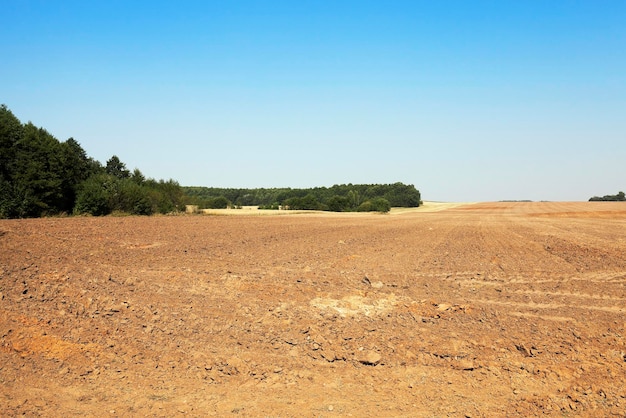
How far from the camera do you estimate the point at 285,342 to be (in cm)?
669

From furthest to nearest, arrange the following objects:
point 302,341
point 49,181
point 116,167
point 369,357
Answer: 1. point 116,167
2. point 49,181
3. point 302,341
4. point 369,357

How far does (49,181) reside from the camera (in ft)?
117

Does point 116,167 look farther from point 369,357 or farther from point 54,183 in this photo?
point 369,357

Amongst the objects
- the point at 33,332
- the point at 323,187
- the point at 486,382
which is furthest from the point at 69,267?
the point at 323,187

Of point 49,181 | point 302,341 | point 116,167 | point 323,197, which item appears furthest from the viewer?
point 323,197

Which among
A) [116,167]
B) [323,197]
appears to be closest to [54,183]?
[116,167]

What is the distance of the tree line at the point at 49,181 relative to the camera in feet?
111

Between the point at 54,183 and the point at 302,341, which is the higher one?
the point at 54,183

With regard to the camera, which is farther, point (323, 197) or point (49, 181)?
point (323, 197)

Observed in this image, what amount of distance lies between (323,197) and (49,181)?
84954 millimetres

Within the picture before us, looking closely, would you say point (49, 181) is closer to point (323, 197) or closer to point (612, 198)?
point (323, 197)

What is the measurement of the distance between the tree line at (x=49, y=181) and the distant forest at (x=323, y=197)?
20.0 metres

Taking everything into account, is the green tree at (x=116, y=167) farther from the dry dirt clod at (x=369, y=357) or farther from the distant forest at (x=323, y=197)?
the dry dirt clod at (x=369, y=357)

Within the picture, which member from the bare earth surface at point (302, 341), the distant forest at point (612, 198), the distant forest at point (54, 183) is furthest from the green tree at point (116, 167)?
the distant forest at point (612, 198)
